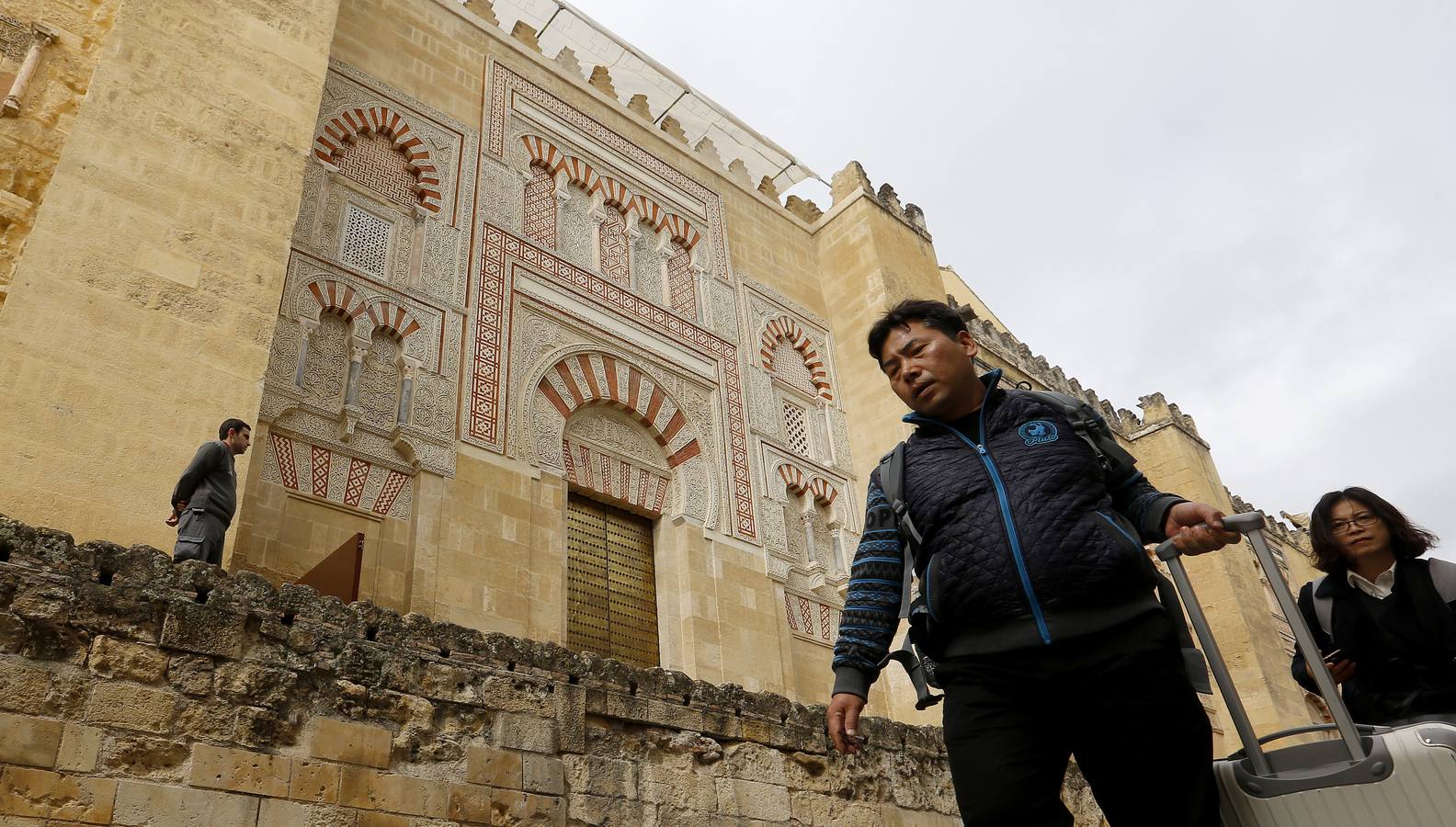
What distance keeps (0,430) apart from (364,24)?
4615 millimetres

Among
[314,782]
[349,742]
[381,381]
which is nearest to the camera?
[314,782]

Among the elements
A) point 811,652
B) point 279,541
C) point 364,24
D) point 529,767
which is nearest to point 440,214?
point 364,24

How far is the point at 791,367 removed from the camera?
930 centimetres

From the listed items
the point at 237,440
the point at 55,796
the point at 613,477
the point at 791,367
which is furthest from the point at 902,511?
the point at 791,367

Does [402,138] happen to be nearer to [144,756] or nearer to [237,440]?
[237,440]

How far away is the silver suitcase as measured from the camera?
1.45 m

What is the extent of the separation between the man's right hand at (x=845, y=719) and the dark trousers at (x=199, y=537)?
272 centimetres

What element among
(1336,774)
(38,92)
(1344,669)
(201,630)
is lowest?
(1336,774)

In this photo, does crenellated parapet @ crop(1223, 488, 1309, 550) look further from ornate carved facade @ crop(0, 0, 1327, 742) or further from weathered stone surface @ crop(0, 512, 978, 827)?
weathered stone surface @ crop(0, 512, 978, 827)

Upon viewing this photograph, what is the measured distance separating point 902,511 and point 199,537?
286 centimetres

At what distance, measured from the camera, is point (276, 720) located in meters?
2.84

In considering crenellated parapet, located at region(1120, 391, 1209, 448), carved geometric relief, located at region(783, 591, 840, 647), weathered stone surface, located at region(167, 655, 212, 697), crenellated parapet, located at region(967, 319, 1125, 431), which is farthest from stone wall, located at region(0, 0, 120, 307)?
crenellated parapet, located at region(1120, 391, 1209, 448)

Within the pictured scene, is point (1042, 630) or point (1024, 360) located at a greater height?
point (1024, 360)

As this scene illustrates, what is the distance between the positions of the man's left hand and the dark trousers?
3276 millimetres
